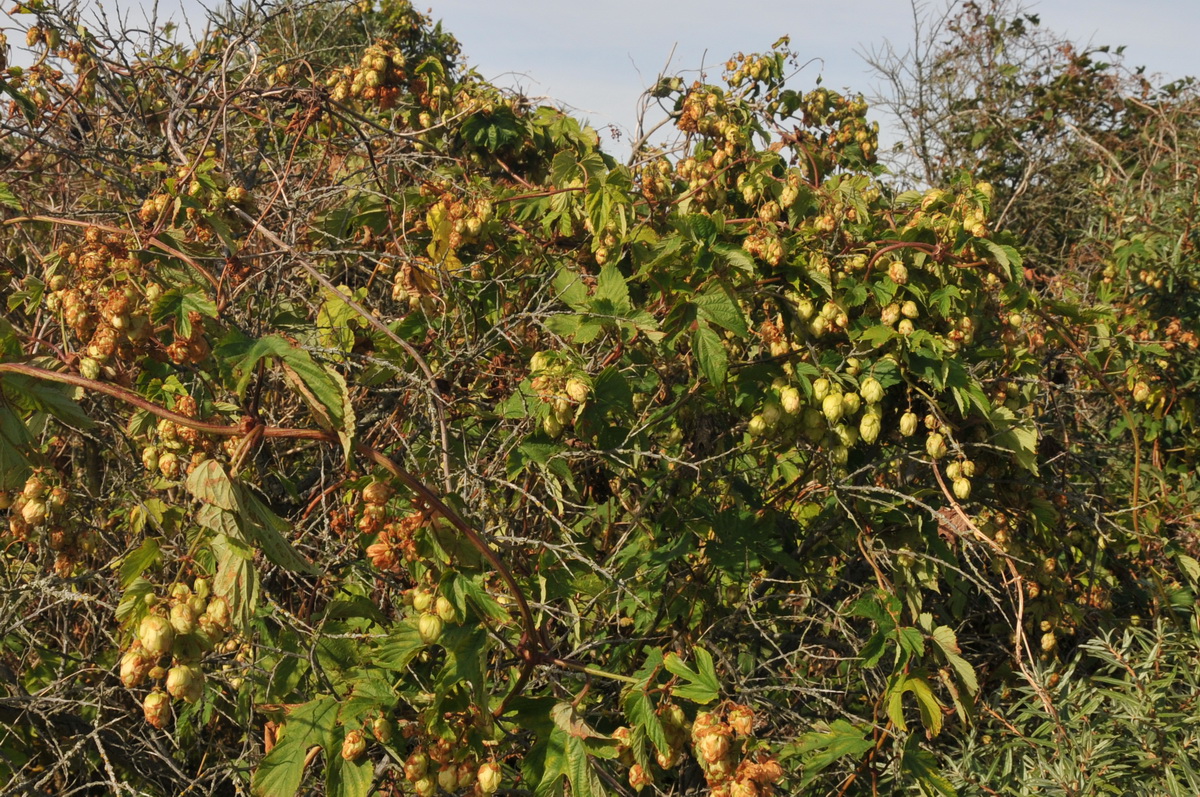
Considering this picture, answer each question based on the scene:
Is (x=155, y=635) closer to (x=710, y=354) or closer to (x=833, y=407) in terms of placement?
(x=710, y=354)

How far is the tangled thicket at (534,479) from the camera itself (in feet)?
5.71

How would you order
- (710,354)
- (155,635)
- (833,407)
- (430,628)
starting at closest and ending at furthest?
1. (155,635)
2. (430,628)
3. (710,354)
4. (833,407)

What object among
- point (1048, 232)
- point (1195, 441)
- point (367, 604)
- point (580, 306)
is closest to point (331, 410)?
point (367, 604)

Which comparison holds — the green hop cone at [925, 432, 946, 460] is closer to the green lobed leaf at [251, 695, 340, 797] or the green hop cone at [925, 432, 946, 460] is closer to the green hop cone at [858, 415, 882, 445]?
the green hop cone at [858, 415, 882, 445]

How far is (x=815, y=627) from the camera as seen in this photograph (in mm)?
3178

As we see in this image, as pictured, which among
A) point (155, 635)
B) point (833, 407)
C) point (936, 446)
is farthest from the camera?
point (936, 446)

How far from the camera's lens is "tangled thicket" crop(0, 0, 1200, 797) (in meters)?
1.74

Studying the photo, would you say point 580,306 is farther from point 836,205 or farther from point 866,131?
point 866,131

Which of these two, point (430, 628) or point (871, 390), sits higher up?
point (871, 390)

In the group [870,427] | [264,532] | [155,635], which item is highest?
[870,427]

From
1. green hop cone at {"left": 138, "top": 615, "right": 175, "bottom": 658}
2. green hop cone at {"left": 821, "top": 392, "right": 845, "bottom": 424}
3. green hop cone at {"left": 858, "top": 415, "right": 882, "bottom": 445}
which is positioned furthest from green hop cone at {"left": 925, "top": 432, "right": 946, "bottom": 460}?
green hop cone at {"left": 138, "top": 615, "right": 175, "bottom": 658}

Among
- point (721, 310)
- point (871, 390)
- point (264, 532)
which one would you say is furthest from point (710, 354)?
point (264, 532)

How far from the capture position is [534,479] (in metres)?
2.50

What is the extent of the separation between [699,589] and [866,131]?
2.78 metres
